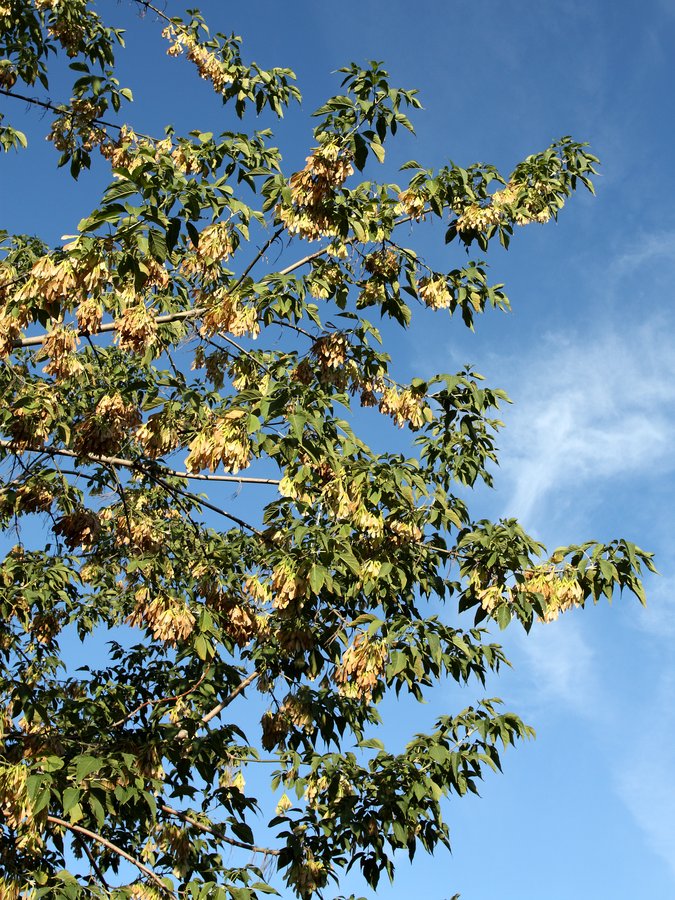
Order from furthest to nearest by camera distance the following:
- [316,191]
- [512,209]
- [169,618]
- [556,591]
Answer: [512,209] → [316,191] → [169,618] → [556,591]

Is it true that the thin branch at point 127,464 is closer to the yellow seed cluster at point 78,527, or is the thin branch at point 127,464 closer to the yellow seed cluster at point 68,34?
the yellow seed cluster at point 78,527

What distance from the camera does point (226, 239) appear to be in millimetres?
4953

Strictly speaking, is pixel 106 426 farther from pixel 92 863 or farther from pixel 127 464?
pixel 92 863

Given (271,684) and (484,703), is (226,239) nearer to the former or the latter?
(271,684)

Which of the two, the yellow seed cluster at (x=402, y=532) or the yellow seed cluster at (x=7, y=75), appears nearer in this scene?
the yellow seed cluster at (x=402, y=532)

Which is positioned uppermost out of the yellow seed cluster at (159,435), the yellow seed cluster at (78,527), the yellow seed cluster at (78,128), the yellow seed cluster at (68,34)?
the yellow seed cluster at (68,34)

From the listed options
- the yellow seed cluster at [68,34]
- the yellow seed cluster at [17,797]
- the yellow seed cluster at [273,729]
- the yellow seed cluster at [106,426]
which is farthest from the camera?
the yellow seed cluster at [68,34]

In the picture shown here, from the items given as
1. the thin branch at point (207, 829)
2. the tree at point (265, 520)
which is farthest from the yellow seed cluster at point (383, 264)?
the thin branch at point (207, 829)

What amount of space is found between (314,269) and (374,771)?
2.99m

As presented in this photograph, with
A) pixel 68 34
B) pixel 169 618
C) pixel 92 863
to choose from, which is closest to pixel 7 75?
pixel 68 34

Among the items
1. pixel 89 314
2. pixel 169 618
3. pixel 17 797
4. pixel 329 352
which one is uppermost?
pixel 329 352

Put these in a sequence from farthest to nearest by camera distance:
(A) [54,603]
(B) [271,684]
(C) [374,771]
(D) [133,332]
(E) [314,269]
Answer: (A) [54,603] → (E) [314,269] → (B) [271,684] → (C) [374,771] → (D) [133,332]

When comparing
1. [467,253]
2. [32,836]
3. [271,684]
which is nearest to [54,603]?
[271,684]

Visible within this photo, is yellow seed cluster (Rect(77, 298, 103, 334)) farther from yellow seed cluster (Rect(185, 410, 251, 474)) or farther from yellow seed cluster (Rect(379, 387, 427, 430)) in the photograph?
yellow seed cluster (Rect(379, 387, 427, 430))
